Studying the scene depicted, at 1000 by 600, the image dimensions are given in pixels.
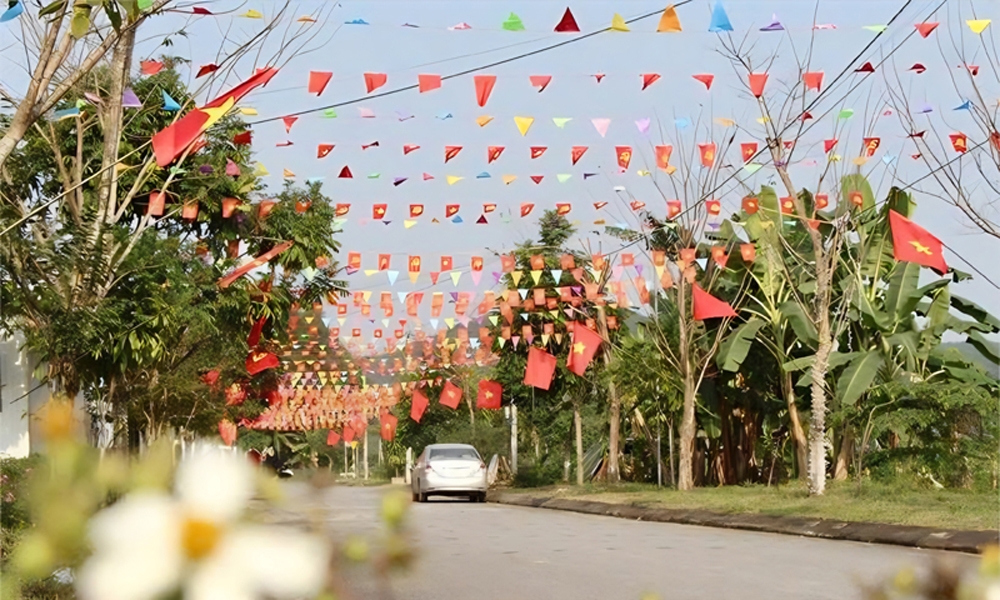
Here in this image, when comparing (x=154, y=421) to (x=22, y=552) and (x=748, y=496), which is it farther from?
(x=22, y=552)

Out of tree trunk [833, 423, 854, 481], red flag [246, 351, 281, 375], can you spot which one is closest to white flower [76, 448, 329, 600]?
tree trunk [833, 423, 854, 481]

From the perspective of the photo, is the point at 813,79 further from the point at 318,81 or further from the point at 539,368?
the point at 539,368

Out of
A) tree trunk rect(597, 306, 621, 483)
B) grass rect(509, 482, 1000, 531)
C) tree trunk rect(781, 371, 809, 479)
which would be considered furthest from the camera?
tree trunk rect(597, 306, 621, 483)

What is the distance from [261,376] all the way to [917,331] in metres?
15.0

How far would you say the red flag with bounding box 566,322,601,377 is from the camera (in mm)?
30016

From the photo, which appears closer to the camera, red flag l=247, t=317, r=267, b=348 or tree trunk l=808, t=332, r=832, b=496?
tree trunk l=808, t=332, r=832, b=496

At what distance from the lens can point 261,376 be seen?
31031 millimetres

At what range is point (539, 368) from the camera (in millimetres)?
31391

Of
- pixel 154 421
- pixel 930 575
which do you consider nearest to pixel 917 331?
pixel 154 421

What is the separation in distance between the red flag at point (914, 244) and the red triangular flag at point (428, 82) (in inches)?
296

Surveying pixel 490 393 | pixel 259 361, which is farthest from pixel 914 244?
pixel 490 393

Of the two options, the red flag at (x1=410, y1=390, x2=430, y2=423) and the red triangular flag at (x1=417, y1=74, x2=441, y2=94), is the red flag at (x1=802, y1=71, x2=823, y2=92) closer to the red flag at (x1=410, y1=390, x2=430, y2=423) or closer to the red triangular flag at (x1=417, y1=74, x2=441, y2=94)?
the red triangular flag at (x1=417, y1=74, x2=441, y2=94)

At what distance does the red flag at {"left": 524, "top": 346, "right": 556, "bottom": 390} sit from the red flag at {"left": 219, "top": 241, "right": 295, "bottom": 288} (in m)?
12.1

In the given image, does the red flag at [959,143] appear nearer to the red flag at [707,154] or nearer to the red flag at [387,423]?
the red flag at [707,154]
